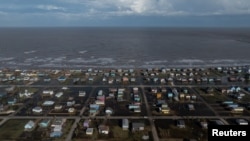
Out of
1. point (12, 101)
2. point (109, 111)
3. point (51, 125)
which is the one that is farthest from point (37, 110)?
point (109, 111)

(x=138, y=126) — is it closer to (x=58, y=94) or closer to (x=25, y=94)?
(x=58, y=94)

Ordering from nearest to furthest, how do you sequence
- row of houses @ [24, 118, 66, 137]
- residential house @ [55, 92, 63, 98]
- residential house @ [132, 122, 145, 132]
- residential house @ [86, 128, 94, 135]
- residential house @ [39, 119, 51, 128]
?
row of houses @ [24, 118, 66, 137] < residential house @ [86, 128, 94, 135] < residential house @ [132, 122, 145, 132] < residential house @ [39, 119, 51, 128] < residential house @ [55, 92, 63, 98]

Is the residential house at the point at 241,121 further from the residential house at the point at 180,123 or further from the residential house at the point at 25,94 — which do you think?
the residential house at the point at 25,94

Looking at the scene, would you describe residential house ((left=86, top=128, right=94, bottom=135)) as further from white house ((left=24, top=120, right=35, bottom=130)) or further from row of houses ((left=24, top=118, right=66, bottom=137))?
white house ((left=24, top=120, right=35, bottom=130))

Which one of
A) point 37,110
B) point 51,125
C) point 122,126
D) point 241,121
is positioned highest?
point 37,110

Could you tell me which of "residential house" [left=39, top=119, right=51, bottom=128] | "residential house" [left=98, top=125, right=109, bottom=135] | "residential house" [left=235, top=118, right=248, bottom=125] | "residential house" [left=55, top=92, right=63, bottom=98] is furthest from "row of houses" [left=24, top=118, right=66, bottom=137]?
"residential house" [left=235, top=118, right=248, bottom=125]

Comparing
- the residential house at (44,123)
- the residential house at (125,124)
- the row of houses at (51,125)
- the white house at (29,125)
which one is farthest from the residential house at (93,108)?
the white house at (29,125)

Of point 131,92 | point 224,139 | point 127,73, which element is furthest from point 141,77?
point 224,139

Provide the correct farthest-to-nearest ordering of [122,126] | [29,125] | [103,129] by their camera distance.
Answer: [122,126]
[29,125]
[103,129]
